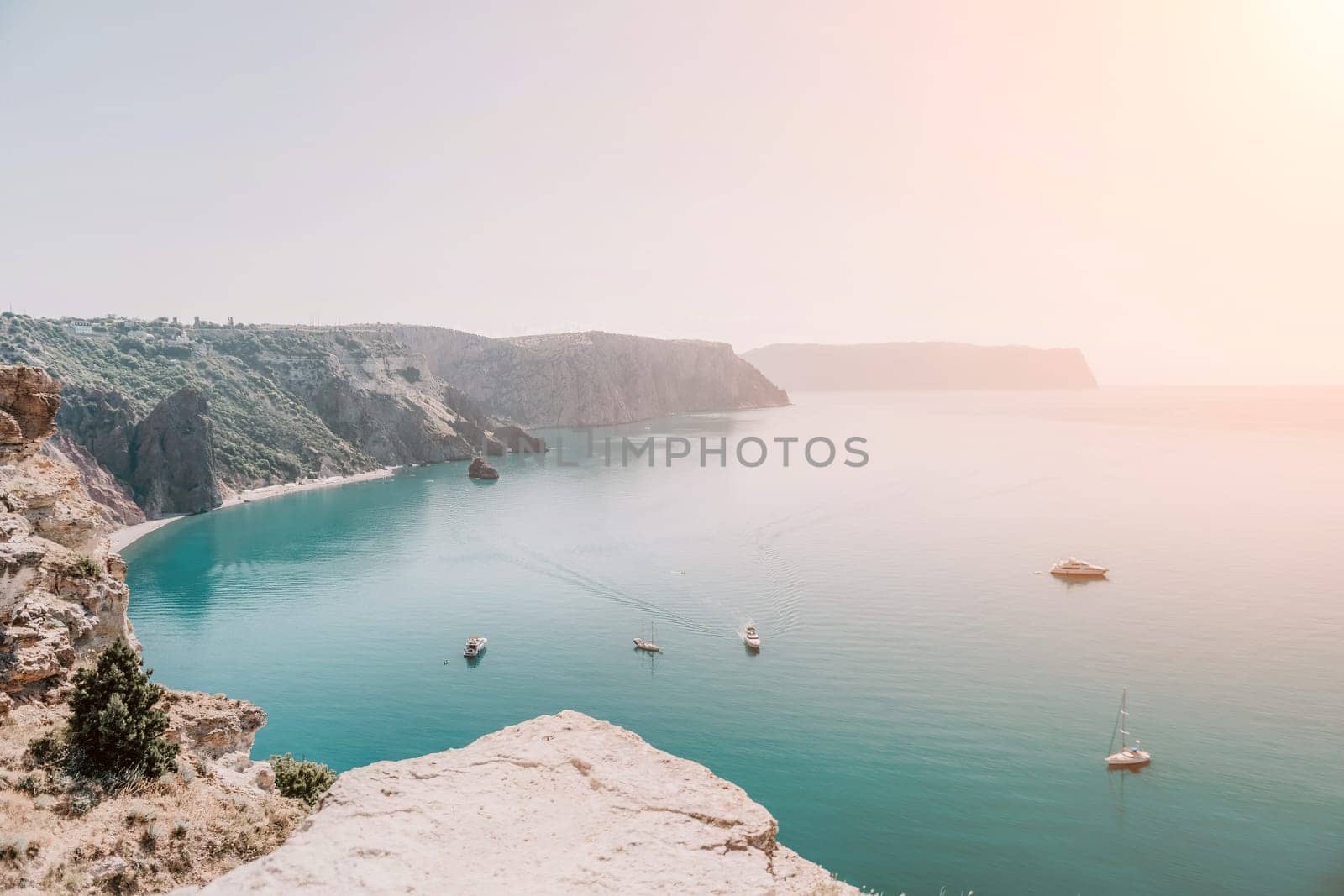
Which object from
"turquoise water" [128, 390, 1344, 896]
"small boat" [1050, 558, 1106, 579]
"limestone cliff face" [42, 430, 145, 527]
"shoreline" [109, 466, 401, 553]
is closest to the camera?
"turquoise water" [128, 390, 1344, 896]

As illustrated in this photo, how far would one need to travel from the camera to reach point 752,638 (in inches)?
1937

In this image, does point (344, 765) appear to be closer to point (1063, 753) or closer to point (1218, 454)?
point (1063, 753)

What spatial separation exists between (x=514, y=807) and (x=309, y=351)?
558 ft

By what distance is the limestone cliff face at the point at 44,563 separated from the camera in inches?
619

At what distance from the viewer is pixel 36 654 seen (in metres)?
15.7

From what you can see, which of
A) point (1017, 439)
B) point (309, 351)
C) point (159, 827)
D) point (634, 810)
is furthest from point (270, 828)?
point (1017, 439)

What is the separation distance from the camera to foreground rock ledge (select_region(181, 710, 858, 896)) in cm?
932

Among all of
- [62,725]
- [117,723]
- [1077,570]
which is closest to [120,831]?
[117,723]

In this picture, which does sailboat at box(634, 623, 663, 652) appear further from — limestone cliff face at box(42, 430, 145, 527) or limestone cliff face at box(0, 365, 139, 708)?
limestone cliff face at box(42, 430, 145, 527)

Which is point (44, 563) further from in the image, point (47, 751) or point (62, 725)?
point (47, 751)

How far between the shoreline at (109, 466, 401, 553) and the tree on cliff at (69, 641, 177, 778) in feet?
222

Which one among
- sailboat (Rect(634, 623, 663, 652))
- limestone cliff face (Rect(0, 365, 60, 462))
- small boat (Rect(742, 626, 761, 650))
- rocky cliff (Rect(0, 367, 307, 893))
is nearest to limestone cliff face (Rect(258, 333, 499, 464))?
sailboat (Rect(634, 623, 663, 652))

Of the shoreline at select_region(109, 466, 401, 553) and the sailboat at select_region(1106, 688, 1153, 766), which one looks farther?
the shoreline at select_region(109, 466, 401, 553)

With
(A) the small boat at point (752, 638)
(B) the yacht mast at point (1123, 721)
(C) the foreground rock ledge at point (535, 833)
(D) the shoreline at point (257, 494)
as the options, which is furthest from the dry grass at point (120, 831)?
(D) the shoreline at point (257, 494)
